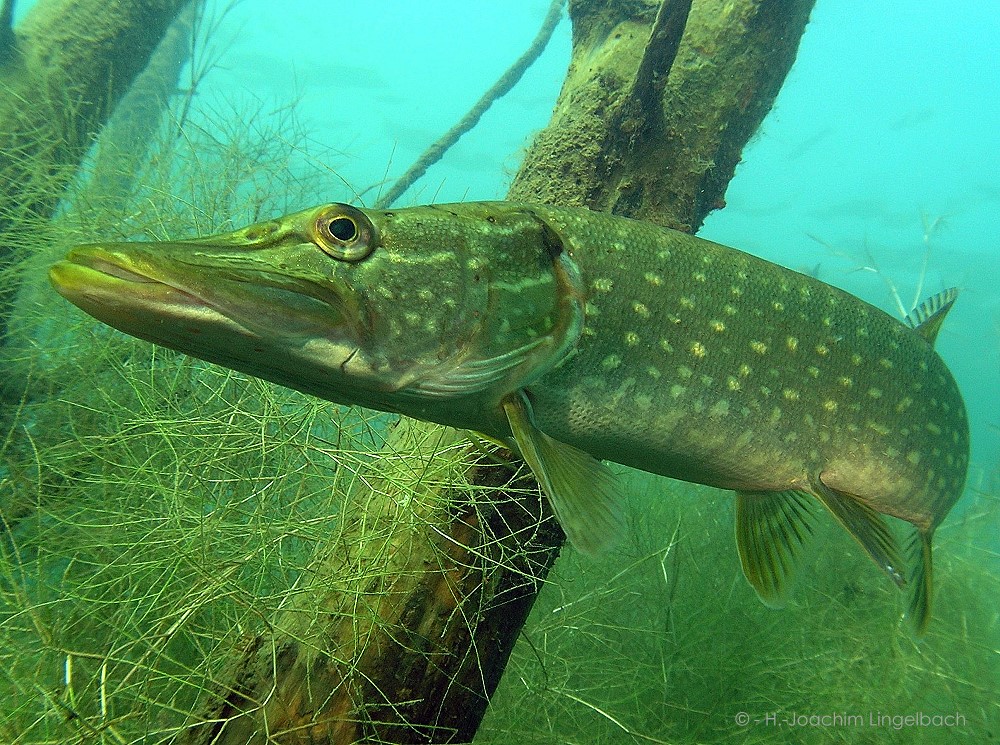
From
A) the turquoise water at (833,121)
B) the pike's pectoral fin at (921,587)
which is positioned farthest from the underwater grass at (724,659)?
the turquoise water at (833,121)

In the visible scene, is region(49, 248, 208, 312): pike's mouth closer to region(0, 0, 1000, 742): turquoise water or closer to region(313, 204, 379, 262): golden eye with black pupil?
region(313, 204, 379, 262): golden eye with black pupil

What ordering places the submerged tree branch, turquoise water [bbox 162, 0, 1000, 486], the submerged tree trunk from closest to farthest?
the submerged tree trunk → the submerged tree branch → turquoise water [bbox 162, 0, 1000, 486]

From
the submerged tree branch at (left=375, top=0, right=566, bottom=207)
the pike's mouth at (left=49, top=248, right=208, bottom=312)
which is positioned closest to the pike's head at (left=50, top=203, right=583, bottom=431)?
the pike's mouth at (left=49, top=248, right=208, bottom=312)

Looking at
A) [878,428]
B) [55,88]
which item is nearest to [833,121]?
[55,88]

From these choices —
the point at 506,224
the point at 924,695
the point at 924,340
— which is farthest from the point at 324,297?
the point at 924,695

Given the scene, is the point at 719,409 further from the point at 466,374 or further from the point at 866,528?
the point at 466,374

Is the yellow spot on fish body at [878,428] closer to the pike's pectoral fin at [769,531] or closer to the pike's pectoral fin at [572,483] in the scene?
the pike's pectoral fin at [769,531]
